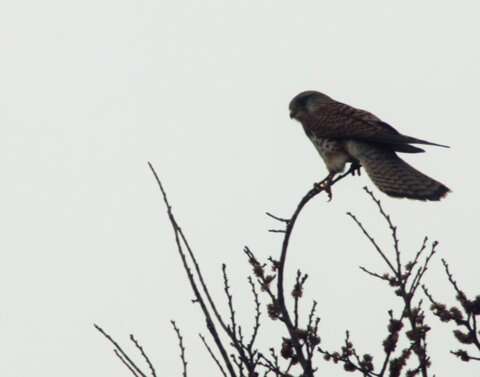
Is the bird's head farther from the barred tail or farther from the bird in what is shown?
the barred tail

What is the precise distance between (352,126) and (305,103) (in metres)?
1.06

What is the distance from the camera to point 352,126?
6.11 meters

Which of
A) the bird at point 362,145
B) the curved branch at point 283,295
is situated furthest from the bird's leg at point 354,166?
the curved branch at point 283,295

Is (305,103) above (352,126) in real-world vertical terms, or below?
above

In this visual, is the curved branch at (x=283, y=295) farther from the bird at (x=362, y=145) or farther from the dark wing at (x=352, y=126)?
the dark wing at (x=352, y=126)

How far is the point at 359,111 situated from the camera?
21.1ft

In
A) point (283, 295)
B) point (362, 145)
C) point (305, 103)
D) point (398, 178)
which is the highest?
point (305, 103)

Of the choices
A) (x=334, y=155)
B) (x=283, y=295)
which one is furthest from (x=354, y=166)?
(x=283, y=295)

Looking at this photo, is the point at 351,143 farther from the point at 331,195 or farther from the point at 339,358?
the point at 339,358

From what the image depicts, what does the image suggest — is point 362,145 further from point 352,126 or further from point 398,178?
point 398,178

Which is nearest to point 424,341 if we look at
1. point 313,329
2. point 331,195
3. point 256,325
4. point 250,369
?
point 313,329

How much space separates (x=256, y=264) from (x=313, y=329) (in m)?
0.40

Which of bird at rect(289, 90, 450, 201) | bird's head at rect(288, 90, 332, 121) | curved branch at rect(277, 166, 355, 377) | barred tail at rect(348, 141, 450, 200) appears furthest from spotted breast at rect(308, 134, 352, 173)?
curved branch at rect(277, 166, 355, 377)

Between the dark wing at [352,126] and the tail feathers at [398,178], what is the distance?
0.12 m
